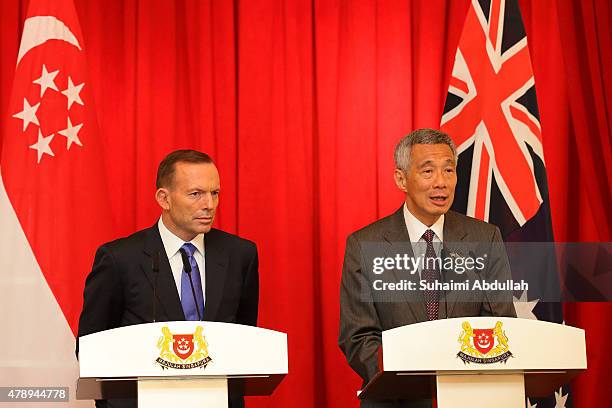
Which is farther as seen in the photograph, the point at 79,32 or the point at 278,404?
the point at 278,404

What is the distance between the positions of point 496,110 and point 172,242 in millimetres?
1995

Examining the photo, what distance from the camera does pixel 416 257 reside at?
318 cm

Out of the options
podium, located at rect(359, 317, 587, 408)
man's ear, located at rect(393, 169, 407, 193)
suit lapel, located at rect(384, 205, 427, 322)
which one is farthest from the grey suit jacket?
podium, located at rect(359, 317, 587, 408)

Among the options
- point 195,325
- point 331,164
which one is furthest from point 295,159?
point 195,325

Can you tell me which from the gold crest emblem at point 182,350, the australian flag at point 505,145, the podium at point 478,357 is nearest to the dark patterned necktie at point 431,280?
the podium at point 478,357

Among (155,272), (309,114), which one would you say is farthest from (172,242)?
(309,114)

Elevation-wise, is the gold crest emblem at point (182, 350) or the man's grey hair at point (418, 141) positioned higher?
the man's grey hair at point (418, 141)

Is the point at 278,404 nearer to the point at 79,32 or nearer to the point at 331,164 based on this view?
the point at 331,164

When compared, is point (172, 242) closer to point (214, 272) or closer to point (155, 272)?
point (214, 272)

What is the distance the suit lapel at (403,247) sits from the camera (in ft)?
9.99

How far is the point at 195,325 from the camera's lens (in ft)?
7.92

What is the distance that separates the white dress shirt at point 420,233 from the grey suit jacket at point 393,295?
0.01 metres

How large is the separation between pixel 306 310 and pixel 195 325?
2292 mm

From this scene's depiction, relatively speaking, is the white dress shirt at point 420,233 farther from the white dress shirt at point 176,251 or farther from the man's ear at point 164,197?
the man's ear at point 164,197
